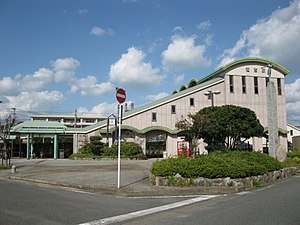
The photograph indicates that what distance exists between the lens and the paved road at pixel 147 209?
6.65m

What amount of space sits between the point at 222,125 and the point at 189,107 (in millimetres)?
11999

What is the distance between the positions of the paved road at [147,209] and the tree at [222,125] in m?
17.5

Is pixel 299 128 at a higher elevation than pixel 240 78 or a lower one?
lower

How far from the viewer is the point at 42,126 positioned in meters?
37.2

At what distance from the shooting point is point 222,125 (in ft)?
93.4

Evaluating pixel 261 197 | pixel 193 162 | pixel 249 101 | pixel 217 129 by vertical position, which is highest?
pixel 249 101

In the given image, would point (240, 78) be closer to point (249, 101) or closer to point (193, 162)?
point (249, 101)

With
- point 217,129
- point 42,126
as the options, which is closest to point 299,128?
point 217,129

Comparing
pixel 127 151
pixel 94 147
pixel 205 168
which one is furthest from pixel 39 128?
pixel 205 168

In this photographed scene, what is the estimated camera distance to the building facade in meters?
37.8

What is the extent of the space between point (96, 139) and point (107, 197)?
25.9m

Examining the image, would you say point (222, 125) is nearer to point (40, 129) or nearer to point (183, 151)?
point (183, 151)

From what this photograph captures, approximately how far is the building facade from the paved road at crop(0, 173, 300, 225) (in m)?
25.4

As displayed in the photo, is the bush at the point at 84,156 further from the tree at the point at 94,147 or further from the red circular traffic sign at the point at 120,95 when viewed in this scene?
the red circular traffic sign at the point at 120,95
